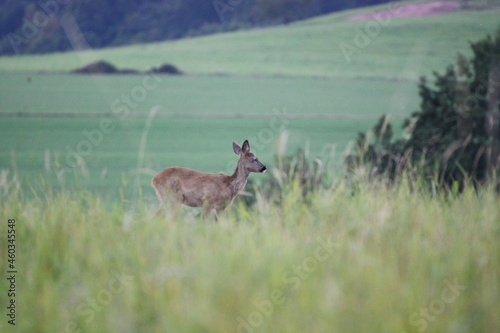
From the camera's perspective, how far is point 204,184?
513cm

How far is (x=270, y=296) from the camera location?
165 inches

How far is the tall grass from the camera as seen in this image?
13.1ft

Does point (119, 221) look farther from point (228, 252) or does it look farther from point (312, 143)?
point (312, 143)

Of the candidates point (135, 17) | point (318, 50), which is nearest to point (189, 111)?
point (135, 17)
